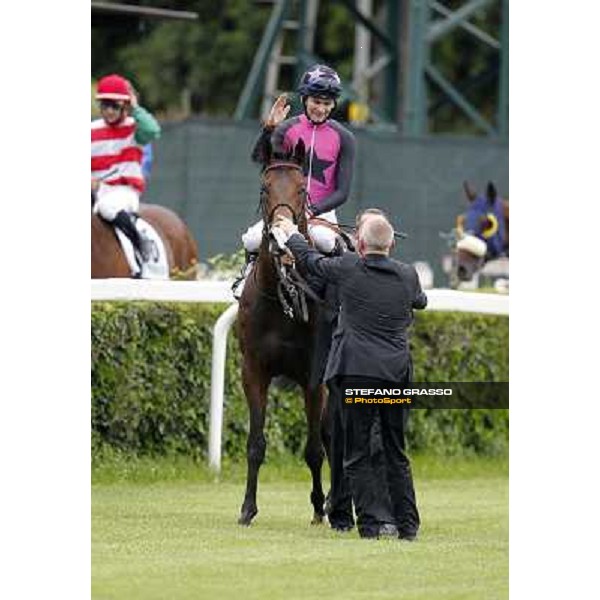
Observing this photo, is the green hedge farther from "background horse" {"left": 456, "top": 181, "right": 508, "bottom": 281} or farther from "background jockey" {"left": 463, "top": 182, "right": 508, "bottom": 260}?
"background jockey" {"left": 463, "top": 182, "right": 508, "bottom": 260}

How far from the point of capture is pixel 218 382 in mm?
12945

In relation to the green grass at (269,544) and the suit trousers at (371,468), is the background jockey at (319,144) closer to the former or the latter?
the suit trousers at (371,468)

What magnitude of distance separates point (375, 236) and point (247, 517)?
1547 mm

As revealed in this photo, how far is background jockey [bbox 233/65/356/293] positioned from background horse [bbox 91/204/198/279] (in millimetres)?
4599

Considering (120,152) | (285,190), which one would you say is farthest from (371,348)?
(120,152)

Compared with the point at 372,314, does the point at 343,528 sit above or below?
below

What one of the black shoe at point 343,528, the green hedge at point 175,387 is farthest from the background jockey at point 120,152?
the black shoe at point 343,528

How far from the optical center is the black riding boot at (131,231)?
15.9 m

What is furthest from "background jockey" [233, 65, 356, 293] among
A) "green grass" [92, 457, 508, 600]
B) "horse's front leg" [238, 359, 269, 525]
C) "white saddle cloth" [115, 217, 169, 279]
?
"white saddle cloth" [115, 217, 169, 279]

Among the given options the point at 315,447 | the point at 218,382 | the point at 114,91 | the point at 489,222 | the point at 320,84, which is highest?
the point at 114,91

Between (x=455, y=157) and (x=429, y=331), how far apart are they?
8.31 meters

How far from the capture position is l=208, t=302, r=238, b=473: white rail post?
12.9m

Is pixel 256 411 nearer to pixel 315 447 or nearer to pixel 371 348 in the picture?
pixel 315 447
